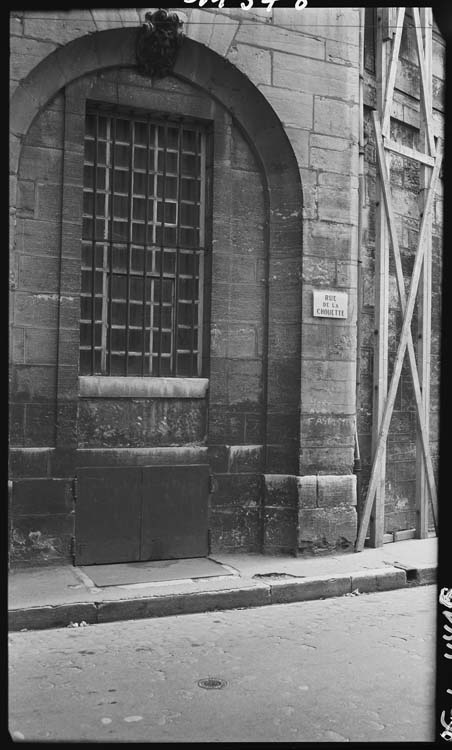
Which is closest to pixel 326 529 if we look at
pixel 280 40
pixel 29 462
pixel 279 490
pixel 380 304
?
pixel 279 490

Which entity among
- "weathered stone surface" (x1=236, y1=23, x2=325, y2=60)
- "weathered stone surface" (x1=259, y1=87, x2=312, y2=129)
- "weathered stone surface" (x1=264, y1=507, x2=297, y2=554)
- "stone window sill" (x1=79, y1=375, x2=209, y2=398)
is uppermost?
"weathered stone surface" (x1=236, y1=23, x2=325, y2=60)

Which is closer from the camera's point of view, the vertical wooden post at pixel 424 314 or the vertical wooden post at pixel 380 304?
the vertical wooden post at pixel 380 304

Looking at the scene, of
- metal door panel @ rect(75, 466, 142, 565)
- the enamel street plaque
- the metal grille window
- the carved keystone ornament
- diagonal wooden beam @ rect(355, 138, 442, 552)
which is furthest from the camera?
diagonal wooden beam @ rect(355, 138, 442, 552)

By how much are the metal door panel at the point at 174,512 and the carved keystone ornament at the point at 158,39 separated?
12.8ft

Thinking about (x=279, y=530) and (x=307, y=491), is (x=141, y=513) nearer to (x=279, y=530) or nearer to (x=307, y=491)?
(x=279, y=530)

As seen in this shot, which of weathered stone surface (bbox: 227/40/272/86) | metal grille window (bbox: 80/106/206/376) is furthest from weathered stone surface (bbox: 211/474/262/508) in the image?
weathered stone surface (bbox: 227/40/272/86)

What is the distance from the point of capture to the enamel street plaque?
26.1ft

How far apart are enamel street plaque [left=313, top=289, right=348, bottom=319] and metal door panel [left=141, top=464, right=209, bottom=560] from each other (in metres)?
2.00

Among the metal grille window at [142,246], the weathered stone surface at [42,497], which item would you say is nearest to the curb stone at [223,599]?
the weathered stone surface at [42,497]

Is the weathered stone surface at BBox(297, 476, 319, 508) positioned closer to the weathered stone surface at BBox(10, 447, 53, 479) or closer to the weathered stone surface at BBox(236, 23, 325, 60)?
the weathered stone surface at BBox(10, 447, 53, 479)

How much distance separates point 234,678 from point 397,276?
17.7 ft

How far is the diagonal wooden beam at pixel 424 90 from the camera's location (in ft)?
29.6

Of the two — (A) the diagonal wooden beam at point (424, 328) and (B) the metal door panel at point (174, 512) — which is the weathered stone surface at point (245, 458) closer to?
(B) the metal door panel at point (174, 512)
